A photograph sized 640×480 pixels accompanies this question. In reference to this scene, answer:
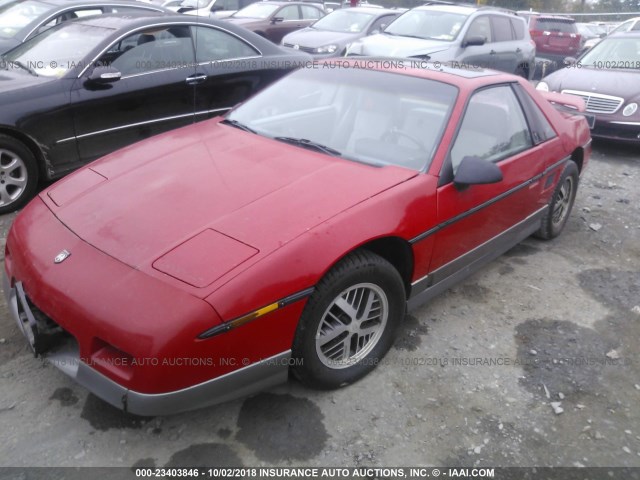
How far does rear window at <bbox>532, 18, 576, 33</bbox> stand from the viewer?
16062mm

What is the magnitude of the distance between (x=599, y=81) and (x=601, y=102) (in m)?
0.46

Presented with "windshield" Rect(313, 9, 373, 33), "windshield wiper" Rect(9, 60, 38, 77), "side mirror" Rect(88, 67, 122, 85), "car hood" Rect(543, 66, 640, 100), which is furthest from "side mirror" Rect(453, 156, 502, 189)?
"windshield" Rect(313, 9, 373, 33)

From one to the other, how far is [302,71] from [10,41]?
4.88 metres

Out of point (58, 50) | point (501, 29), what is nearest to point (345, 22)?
point (501, 29)

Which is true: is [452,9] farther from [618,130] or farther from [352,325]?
[352,325]

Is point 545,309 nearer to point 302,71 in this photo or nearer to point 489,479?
point 489,479

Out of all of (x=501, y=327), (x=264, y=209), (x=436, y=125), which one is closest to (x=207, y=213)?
(x=264, y=209)

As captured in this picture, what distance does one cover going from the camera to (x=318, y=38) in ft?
33.6

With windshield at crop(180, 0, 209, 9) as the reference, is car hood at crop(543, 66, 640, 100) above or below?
below

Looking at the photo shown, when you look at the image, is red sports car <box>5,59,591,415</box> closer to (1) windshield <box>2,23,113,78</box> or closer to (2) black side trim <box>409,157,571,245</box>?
(2) black side trim <box>409,157,571,245</box>

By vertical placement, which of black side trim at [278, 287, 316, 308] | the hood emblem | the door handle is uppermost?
the door handle

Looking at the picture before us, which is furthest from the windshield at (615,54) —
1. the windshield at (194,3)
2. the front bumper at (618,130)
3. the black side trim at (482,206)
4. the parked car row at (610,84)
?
the windshield at (194,3)

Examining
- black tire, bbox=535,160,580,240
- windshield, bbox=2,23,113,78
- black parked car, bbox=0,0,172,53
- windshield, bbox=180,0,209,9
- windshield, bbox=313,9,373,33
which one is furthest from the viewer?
windshield, bbox=180,0,209,9

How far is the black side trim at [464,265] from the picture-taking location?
9.89 feet
